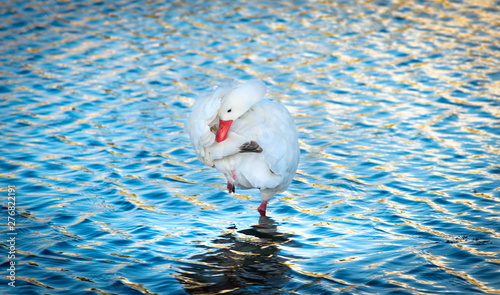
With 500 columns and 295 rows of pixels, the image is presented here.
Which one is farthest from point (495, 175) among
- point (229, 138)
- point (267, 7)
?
point (267, 7)

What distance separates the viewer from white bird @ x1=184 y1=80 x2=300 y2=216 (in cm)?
632

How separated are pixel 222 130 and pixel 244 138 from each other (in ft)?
0.89

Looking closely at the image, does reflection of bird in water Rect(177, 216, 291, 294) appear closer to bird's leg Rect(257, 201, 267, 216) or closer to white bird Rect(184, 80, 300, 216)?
bird's leg Rect(257, 201, 267, 216)

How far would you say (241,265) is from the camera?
6098mm

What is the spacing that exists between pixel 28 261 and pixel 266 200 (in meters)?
2.87

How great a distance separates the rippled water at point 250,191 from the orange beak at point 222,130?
121 centimetres

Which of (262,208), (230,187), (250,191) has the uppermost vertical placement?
(230,187)

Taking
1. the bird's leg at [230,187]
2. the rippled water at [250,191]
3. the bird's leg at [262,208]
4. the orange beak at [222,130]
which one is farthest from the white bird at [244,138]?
the rippled water at [250,191]

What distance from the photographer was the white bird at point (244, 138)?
6320 mm

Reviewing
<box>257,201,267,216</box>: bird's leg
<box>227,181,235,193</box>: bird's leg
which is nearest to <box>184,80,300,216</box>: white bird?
<box>257,201,267,216</box>: bird's leg

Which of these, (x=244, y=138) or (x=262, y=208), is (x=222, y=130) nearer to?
(x=244, y=138)

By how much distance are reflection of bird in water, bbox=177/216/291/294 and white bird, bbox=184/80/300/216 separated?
24.3 inches

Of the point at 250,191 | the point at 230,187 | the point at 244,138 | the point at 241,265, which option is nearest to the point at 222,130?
the point at 244,138

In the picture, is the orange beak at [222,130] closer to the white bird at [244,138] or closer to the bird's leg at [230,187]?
the white bird at [244,138]
